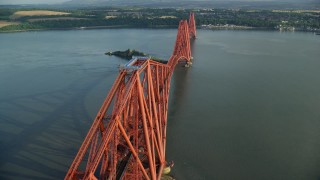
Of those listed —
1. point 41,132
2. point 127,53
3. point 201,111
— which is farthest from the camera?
point 127,53

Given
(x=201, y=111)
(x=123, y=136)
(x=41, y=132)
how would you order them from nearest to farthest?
1. (x=123, y=136)
2. (x=41, y=132)
3. (x=201, y=111)

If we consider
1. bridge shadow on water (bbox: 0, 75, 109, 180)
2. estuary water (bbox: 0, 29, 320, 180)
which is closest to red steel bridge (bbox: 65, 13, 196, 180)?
estuary water (bbox: 0, 29, 320, 180)

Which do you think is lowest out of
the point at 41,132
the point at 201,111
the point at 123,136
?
the point at 41,132

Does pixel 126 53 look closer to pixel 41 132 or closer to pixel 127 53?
pixel 127 53

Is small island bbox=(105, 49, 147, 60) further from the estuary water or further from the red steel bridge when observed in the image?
the red steel bridge

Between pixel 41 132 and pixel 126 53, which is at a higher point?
pixel 126 53

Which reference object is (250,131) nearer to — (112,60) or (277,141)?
(277,141)

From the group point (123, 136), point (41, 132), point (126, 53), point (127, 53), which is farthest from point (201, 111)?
point (126, 53)
